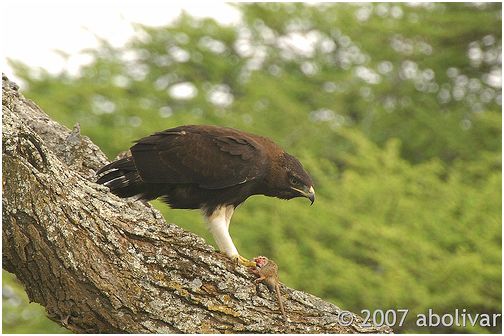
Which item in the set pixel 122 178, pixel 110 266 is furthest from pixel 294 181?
pixel 110 266

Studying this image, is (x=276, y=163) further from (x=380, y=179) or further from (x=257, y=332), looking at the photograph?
(x=380, y=179)

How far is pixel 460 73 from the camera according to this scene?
1933cm

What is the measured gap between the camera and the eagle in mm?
5098

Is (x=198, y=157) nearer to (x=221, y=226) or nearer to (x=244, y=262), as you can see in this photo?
(x=221, y=226)

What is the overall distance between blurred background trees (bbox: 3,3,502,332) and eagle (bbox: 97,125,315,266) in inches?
219

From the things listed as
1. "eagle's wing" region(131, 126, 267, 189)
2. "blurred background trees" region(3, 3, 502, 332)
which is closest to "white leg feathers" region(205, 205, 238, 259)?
"eagle's wing" region(131, 126, 267, 189)

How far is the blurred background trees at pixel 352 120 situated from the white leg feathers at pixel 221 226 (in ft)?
18.1

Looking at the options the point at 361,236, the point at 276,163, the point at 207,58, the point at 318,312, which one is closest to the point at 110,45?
the point at 207,58

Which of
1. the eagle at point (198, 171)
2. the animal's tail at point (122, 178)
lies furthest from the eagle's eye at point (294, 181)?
the animal's tail at point (122, 178)

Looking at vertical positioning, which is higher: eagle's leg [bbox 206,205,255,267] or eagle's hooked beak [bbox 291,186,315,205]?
eagle's hooked beak [bbox 291,186,315,205]

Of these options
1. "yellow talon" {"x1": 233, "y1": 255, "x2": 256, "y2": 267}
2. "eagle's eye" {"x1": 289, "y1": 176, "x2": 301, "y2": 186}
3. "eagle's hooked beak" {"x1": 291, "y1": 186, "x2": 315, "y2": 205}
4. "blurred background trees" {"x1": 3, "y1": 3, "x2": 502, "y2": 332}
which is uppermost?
"blurred background trees" {"x1": 3, "y1": 3, "x2": 502, "y2": 332}

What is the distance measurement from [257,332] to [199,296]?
13.0 inches

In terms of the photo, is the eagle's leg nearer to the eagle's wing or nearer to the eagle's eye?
the eagle's wing

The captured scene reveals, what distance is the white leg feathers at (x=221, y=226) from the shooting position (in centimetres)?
522
